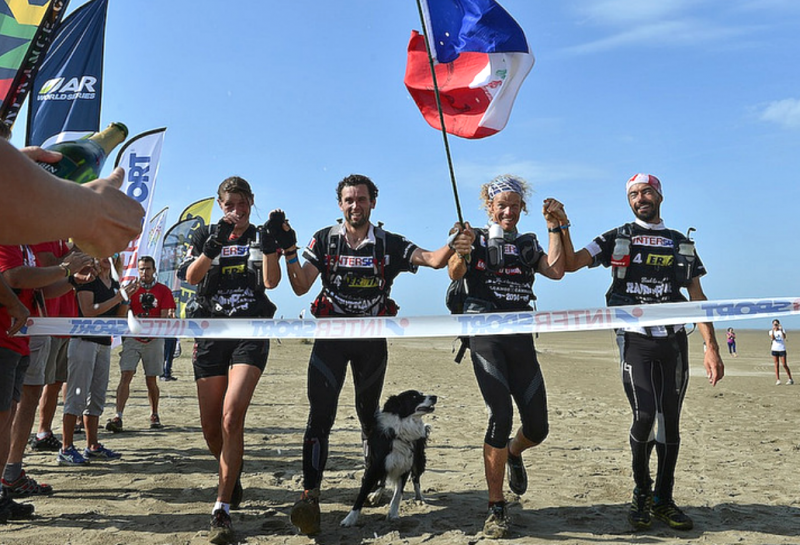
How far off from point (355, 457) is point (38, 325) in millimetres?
3569

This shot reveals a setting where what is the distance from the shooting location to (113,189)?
5.40ft

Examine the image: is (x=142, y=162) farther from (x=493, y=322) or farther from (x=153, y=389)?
(x=493, y=322)

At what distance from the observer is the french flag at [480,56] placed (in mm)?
5219

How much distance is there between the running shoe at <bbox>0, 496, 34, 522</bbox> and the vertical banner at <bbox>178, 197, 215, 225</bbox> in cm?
1675

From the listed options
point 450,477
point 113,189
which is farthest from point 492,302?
point 113,189

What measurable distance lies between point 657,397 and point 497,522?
1.53 meters

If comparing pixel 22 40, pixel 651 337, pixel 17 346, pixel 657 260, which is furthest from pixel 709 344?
pixel 22 40

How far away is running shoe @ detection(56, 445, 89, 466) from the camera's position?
21.7 feet

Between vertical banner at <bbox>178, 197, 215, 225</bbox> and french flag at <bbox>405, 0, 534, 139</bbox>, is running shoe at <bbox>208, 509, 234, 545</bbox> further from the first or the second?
vertical banner at <bbox>178, 197, 215, 225</bbox>

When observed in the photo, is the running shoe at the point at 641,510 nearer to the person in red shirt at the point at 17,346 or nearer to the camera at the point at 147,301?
the person in red shirt at the point at 17,346

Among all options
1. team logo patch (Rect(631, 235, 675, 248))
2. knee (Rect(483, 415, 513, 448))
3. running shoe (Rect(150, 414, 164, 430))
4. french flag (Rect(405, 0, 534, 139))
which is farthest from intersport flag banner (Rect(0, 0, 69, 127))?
team logo patch (Rect(631, 235, 675, 248))

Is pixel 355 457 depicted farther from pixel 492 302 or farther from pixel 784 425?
pixel 784 425

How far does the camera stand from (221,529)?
427 centimetres

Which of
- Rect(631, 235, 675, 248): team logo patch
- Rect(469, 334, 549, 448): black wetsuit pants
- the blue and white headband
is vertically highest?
the blue and white headband
